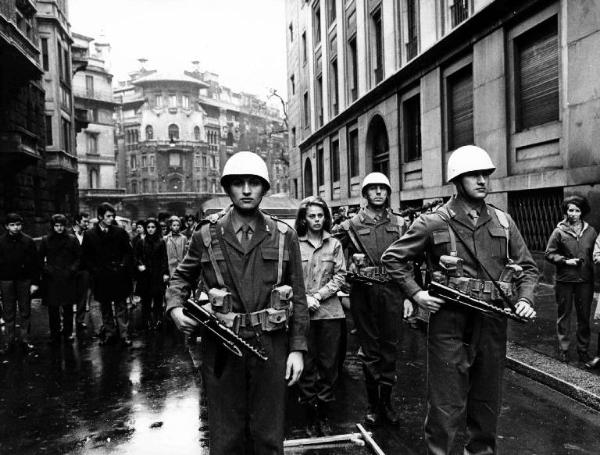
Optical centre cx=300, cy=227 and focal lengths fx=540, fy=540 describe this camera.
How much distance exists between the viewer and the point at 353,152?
2402cm

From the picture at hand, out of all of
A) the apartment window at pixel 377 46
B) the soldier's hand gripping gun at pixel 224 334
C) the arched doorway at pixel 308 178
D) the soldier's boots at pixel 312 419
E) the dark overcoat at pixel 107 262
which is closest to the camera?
the soldier's hand gripping gun at pixel 224 334

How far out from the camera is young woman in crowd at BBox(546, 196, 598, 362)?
634 cm

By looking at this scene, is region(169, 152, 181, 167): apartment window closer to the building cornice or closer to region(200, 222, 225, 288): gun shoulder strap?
the building cornice

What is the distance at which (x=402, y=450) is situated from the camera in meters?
4.20

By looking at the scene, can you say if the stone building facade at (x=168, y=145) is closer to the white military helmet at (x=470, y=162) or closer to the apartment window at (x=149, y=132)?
the apartment window at (x=149, y=132)

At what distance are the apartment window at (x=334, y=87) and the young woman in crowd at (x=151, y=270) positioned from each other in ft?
58.4

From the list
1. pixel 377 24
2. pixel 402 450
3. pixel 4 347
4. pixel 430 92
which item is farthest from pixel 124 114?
pixel 402 450

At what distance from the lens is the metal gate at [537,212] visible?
10766 millimetres

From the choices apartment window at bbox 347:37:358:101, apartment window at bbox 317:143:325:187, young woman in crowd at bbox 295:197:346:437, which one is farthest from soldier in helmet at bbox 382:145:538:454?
apartment window at bbox 317:143:325:187

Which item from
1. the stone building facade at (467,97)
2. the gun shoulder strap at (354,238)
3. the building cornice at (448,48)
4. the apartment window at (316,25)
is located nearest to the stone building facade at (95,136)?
the apartment window at (316,25)

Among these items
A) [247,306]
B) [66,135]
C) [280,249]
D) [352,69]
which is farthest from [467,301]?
[66,135]

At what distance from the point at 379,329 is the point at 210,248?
2388 millimetres

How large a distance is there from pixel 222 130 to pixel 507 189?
7464cm

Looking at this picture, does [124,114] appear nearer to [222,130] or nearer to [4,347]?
[222,130]
